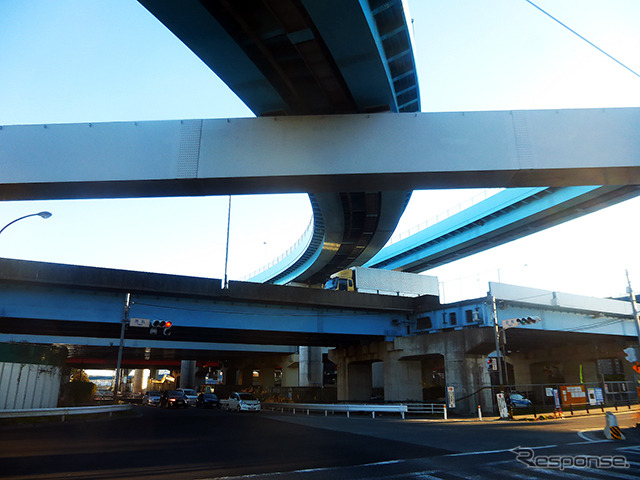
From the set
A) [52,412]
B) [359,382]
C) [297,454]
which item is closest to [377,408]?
[359,382]

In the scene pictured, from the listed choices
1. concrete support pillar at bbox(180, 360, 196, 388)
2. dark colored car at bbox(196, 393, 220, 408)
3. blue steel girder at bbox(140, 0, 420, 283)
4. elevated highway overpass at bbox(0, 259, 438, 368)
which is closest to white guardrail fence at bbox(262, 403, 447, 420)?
elevated highway overpass at bbox(0, 259, 438, 368)

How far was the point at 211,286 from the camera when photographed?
30.6 metres

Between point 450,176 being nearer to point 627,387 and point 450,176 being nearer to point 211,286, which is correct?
point 211,286

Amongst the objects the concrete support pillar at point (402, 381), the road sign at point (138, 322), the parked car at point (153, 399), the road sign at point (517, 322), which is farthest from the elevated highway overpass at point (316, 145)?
the parked car at point (153, 399)

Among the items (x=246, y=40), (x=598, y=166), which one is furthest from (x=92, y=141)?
(x=598, y=166)

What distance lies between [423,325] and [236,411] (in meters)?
17.2

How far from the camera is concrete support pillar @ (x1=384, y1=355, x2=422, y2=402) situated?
37188mm

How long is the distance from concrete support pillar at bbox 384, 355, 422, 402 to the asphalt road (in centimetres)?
2050

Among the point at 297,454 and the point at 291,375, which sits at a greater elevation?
the point at 291,375

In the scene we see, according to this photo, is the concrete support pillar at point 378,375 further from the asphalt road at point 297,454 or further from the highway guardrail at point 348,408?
the asphalt road at point 297,454

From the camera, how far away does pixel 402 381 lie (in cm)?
3759

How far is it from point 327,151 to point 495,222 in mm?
37179

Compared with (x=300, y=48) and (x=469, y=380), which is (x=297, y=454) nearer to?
(x=300, y=48)

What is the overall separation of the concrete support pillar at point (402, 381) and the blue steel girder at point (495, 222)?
16462 millimetres
